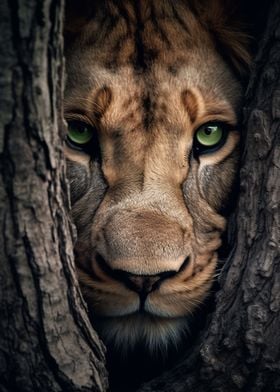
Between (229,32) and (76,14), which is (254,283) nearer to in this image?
(229,32)

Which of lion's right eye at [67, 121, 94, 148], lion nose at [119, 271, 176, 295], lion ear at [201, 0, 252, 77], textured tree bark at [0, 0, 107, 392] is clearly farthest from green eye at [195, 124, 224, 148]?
textured tree bark at [0, 0, 107, 392]

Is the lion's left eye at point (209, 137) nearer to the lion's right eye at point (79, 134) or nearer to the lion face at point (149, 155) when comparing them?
the lion face at point (149, 155)

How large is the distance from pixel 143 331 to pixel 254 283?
42cm

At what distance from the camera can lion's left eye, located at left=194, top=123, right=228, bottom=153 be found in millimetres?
2051

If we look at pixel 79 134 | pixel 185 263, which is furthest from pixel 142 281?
pixel 79 134

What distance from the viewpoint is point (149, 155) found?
194 centimetres

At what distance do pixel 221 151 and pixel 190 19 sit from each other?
48 centimetres

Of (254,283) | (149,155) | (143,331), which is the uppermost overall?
(149,155)

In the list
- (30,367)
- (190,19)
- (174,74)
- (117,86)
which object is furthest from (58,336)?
(190,19)

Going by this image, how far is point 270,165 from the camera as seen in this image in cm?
171

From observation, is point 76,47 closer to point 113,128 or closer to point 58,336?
point 113,128

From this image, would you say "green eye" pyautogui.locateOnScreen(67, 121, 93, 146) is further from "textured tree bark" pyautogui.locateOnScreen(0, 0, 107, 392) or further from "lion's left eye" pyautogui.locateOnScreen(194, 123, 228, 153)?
"textured tree bark" pyautogui.locateOnScreen(0, 0, 107, 392)

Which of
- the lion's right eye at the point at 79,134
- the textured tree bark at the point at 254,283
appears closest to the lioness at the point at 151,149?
the lion's right eye at the point at 79,134

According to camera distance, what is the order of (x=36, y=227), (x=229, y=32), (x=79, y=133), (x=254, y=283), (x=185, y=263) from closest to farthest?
(x=36, y=227) → (x=254, y=283) → (x=185, y=263) → (x=79, y=133) → (x=229, y=32)
